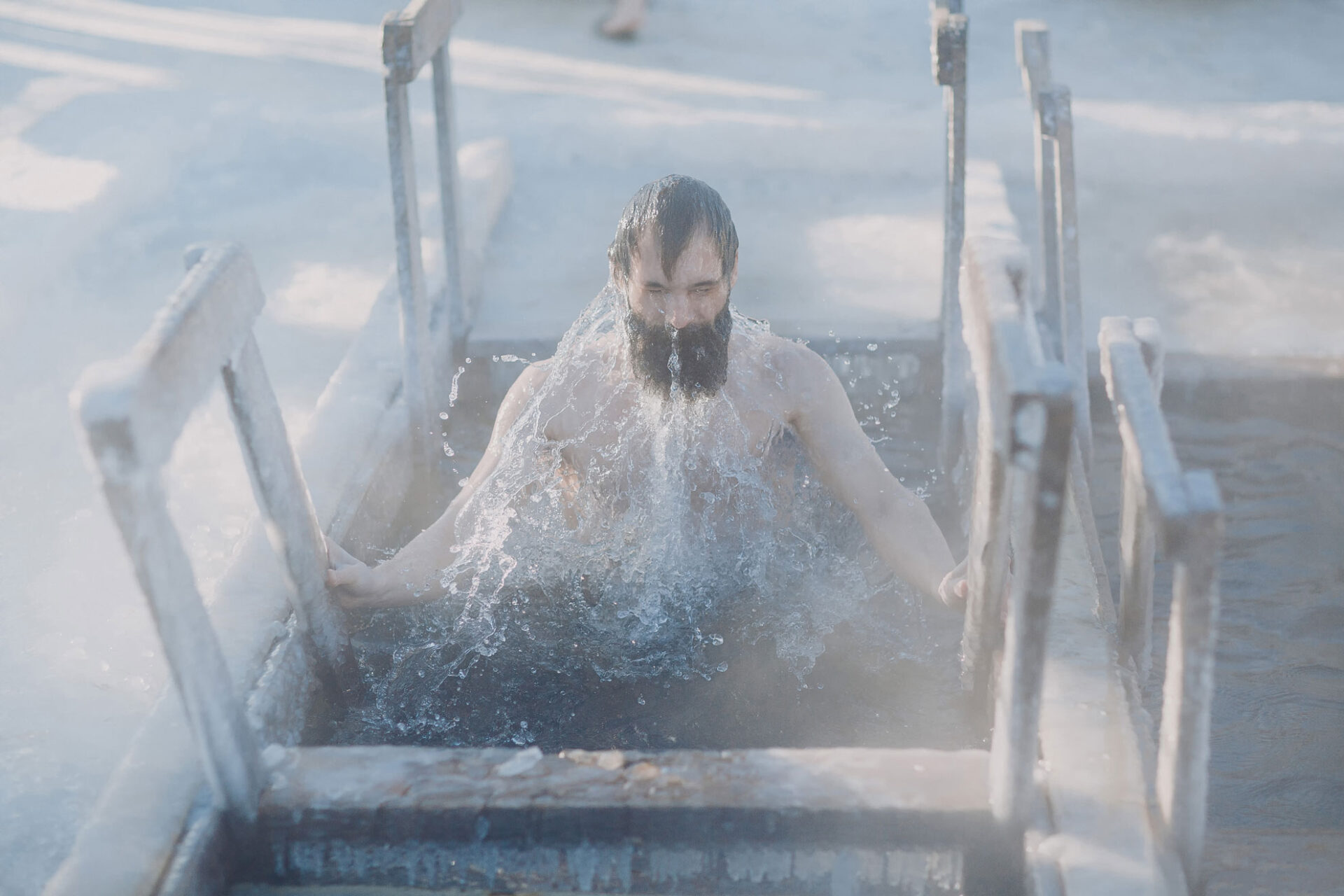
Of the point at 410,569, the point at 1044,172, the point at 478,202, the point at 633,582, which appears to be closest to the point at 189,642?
the point at 410,569

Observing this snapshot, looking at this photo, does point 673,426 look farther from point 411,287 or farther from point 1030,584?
point 1030,584

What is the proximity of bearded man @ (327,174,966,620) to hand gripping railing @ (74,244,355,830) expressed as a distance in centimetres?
38

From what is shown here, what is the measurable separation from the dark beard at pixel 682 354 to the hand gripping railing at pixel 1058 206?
1153mm

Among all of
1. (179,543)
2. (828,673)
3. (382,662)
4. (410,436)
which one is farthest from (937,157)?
(179,543)

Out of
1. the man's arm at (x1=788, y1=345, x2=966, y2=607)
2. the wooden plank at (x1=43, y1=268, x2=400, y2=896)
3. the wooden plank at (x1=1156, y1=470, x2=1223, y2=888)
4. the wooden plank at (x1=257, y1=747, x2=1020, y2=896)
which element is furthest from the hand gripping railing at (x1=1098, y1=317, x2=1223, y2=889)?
the wooden plank at (x1=43, y1=268, x2=400, y2=896)

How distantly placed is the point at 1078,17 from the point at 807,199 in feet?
16.3

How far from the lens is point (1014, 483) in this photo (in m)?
2.38

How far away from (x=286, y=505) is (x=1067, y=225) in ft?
7.71

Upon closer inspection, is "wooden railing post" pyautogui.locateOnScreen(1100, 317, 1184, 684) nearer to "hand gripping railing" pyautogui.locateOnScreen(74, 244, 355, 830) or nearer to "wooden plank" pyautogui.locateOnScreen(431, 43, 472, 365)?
"hand gripping railing" pyautogui.locateOnScreen(74, 244, 355, 830)

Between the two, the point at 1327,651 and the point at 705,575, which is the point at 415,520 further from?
the point at 1327,651

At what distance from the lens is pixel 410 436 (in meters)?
3.72

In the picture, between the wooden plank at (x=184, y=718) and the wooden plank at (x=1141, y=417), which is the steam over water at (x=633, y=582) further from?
the wooden plank at (x=1141, y=417)

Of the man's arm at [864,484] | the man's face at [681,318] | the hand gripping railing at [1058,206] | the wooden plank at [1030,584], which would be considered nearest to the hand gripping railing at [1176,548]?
the wooden plank at [1030,584]

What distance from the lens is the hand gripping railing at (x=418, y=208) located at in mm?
3420
